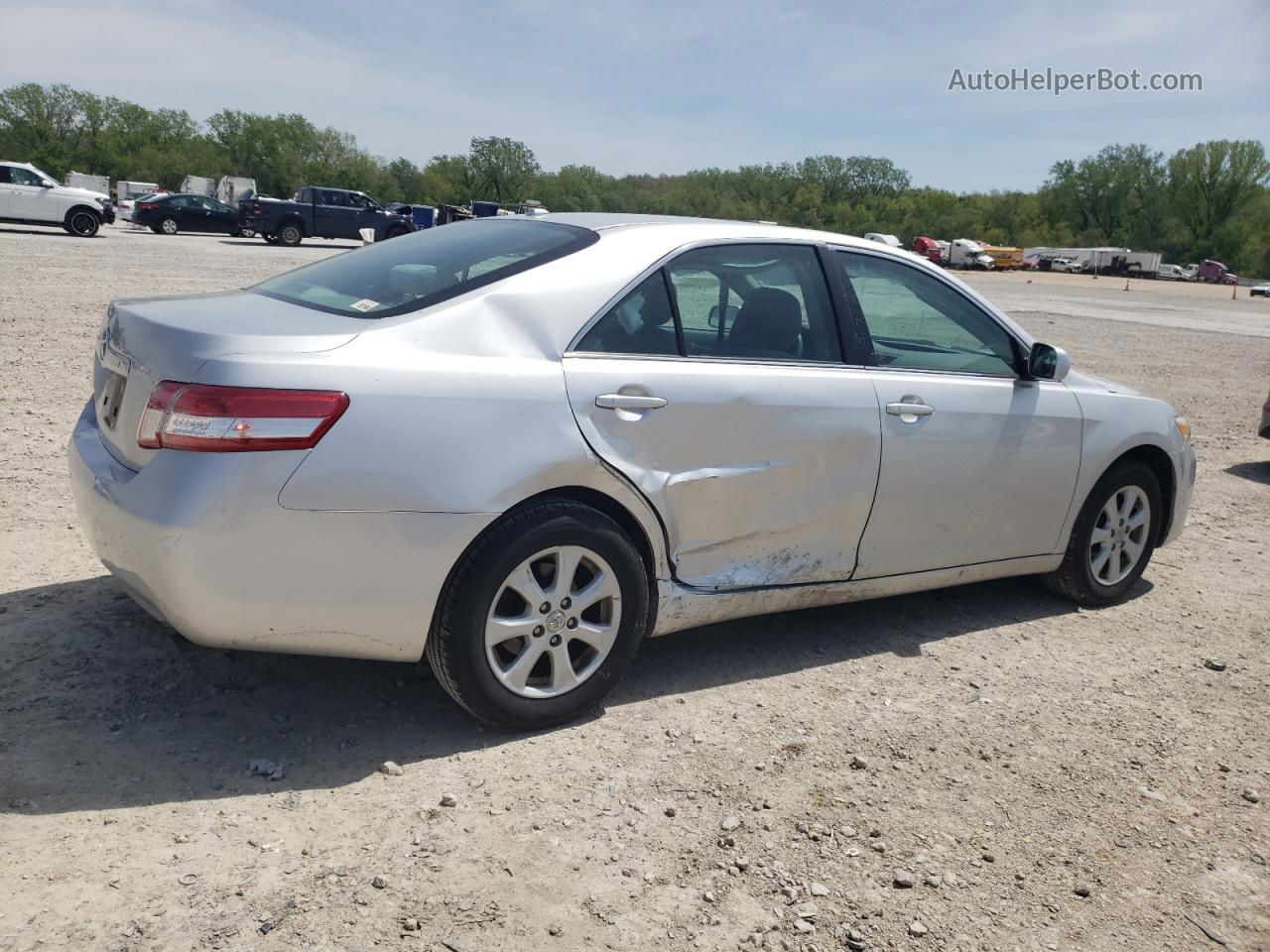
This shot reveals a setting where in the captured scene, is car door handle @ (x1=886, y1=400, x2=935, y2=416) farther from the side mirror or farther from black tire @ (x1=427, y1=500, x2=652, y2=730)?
black tire @ (x1=427, y1=500, x2=652, y2=730)

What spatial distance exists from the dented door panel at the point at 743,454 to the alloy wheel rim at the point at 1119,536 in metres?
1.58

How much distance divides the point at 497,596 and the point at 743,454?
1.01 metres

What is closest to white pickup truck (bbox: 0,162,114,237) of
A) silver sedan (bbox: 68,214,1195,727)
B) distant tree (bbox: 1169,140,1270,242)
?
silver sedan (bbox: 68,214,1195,727)

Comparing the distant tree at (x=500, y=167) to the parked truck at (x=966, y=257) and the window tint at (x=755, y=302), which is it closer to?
the parked truck at (x=966, y=257)

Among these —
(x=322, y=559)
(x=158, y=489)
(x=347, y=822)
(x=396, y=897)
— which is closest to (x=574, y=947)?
(x=396, y=897)

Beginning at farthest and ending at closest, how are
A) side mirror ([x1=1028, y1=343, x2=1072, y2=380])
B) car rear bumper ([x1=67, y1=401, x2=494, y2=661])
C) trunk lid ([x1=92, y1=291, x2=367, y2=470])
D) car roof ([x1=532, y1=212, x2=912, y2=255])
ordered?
side mirror ([x1=1028, y1=343, x2=1072, y2=380]), car roof ([x1=532, y1=212, x2=912, y2=255]), trunk lid ([x1=92, y1=291, x2=367, y2=470]), car rear bumper ([x1=67, y1=401, x2=494, y2=661])

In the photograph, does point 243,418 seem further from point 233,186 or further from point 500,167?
point 500,167

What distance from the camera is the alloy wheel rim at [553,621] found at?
3.22 meters

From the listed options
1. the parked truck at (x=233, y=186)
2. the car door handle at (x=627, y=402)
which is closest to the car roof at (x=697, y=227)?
the car door handle at (x=627, y=402)

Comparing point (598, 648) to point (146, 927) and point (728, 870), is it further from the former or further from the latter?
point (146, 927)

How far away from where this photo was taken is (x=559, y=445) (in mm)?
3211

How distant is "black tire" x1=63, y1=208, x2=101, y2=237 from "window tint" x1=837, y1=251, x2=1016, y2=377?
91.7ft

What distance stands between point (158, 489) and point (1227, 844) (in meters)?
3.17

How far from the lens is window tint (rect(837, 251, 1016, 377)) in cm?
416
